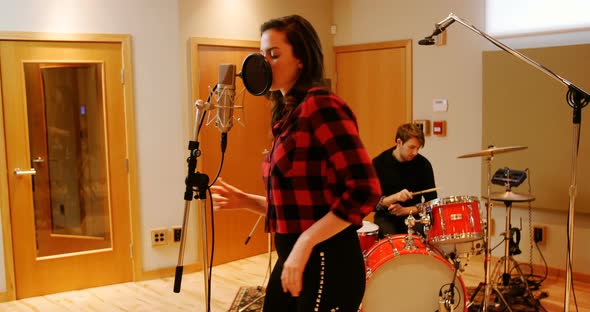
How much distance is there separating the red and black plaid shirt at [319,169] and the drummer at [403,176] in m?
2.31

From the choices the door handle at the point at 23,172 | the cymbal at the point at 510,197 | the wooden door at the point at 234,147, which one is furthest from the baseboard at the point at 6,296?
the cymbal at the point at 510,197

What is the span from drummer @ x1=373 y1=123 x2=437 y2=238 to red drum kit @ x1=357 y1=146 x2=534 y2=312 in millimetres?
547

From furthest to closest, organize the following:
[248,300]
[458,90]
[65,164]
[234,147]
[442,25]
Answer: [234,147] < [458,90] < [65,164] < [248,300] < [442,25]

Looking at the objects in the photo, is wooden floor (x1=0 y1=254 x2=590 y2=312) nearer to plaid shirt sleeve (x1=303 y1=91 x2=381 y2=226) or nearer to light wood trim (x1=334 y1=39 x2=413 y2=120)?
light wood trim (x1=334 y1=39 x2=413 y2=120)

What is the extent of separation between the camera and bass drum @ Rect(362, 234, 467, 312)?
3.12 m

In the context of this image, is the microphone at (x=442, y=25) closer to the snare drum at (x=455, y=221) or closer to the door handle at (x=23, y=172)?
the snare drum at (x=455, y=221)

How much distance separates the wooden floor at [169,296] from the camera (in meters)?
3.96

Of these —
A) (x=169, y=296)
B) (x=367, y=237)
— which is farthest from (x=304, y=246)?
(x=169, y=296)

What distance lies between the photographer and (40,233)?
4.21 meters

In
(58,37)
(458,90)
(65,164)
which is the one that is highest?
(58,37)

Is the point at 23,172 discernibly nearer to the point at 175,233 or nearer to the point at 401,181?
the point at 175,233

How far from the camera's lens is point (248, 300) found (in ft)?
13.2

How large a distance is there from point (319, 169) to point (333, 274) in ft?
0.89

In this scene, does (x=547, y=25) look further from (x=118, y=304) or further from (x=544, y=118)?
(x=118, y=304)
